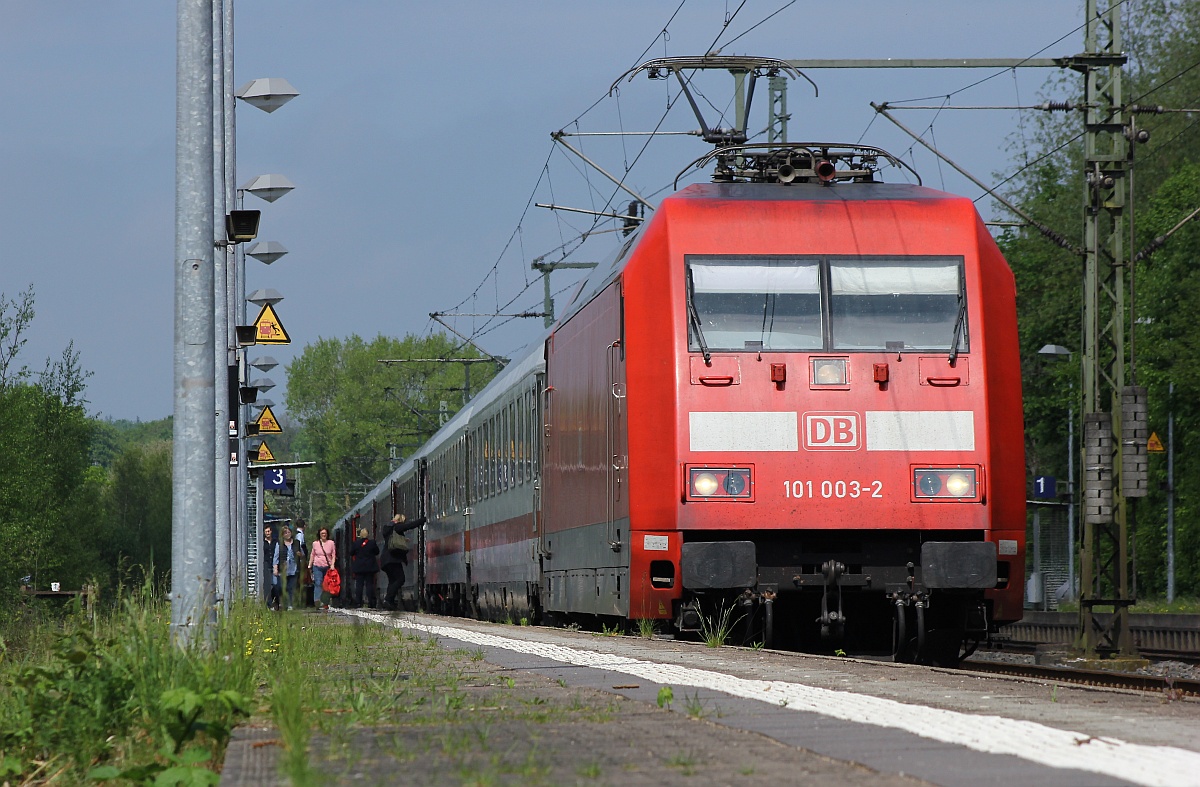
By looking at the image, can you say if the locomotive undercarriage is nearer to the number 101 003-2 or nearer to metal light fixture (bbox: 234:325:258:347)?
the number 101 003-2

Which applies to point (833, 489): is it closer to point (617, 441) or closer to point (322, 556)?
point (617, 441)

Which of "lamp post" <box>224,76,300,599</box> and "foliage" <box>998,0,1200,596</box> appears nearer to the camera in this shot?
"lamp post" <box>224,76,300,599</box>

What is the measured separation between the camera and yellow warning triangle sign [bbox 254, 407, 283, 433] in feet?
103

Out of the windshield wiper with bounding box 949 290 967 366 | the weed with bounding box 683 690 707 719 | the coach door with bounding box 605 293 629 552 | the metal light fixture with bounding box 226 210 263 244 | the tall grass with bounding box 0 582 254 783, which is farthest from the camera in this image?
the metal light fixture with bounding box 226 210 263 244

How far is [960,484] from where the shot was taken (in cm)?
1180

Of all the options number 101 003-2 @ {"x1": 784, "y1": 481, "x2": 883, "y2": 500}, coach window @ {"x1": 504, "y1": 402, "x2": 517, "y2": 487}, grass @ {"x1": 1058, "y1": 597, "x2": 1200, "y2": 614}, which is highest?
coach window @ {"x1": 504, "y1": 402, "x2": 517, "y2": 487}

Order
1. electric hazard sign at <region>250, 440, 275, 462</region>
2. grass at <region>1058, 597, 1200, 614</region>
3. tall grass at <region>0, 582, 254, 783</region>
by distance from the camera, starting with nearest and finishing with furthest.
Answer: tall grass at <region>0, 582, 254, 783</region> → electric hazard sign at <region>250, 440, 275, 462</region> → grass at <region>1058, 597, 1200, 614</region>

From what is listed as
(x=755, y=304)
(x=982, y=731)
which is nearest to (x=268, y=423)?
(x=755, y=304)

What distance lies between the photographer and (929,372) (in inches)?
471

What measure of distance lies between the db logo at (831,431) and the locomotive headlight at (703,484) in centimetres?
68

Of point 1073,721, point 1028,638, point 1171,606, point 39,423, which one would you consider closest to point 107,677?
point 1073,721

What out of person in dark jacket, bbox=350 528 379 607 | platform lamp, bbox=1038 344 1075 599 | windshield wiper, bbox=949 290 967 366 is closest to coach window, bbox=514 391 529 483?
person in dark jacket, bbox=350 528 379 607

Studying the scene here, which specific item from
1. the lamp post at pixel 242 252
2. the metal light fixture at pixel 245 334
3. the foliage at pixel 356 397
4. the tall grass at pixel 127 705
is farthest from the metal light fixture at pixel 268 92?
the foliage at pixel 356 397

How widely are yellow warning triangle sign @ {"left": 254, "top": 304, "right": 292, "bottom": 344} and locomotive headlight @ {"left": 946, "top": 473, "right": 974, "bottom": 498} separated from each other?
14.2 m
